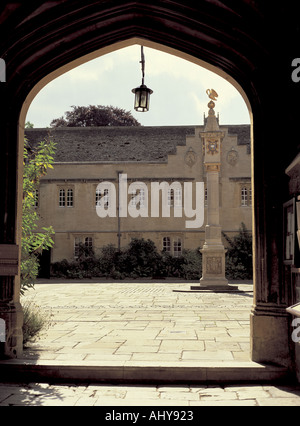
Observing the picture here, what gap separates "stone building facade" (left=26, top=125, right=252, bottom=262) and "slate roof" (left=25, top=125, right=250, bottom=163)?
721 mm

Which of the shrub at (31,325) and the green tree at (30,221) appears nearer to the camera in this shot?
the shrub at (31,325)

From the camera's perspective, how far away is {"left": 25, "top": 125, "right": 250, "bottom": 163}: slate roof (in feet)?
93.0

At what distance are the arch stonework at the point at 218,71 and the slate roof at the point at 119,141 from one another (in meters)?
21.4

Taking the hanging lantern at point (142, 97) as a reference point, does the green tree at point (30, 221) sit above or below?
below

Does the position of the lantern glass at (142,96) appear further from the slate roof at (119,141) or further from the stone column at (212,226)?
the slate roof at (119,141)

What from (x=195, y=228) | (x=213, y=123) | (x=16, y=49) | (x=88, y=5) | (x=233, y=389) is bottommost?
(x=233, y=389)

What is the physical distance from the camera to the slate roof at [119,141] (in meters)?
28.3

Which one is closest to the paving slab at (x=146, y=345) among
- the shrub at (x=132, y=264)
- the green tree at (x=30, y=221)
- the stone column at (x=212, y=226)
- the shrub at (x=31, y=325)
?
the shrub at (x=31, y=325)

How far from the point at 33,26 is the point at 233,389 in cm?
475
